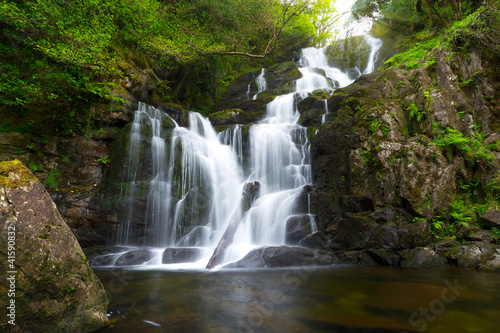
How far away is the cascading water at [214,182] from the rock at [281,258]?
65 centimetres

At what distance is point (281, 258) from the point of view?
7.81 metres

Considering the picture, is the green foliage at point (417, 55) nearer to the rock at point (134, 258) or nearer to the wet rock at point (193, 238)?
the wet rock at point (193, 238)

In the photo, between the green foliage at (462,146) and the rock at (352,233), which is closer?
the rock at (352,233)

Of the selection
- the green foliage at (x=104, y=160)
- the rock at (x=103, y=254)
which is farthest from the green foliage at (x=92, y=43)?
the rock at (x=103, y=254)

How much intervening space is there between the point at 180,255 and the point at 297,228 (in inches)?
163

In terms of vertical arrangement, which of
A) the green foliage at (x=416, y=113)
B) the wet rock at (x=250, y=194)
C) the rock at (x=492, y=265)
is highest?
the green foliage at (x=416, y=113)

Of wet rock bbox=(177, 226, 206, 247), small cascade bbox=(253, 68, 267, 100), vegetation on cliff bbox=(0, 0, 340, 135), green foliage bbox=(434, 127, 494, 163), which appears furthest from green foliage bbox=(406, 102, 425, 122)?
small cascade bbox=(253, 68, 267, 100)

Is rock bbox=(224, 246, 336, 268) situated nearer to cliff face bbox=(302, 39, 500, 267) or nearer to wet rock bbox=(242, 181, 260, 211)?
cliff face bbox=(302, 39, 500, 267)

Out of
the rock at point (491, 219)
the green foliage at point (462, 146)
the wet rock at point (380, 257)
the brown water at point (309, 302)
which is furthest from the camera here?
the green foliage at point (462, 146)

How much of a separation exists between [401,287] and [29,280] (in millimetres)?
5739

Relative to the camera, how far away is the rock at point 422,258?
735 centimetres

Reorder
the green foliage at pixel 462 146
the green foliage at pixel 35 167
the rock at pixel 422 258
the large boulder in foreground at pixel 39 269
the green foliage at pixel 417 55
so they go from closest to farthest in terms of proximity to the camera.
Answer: the large boulder in foreground at pixel 39 269, the rock at pixel 422 258, the green foliage at pixel 462 146, the green foliage at pixel 35 167, the green foliage at pixel 417 55

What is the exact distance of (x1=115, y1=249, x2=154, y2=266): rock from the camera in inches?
349

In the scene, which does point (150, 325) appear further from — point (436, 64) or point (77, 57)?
point (436, 64)
